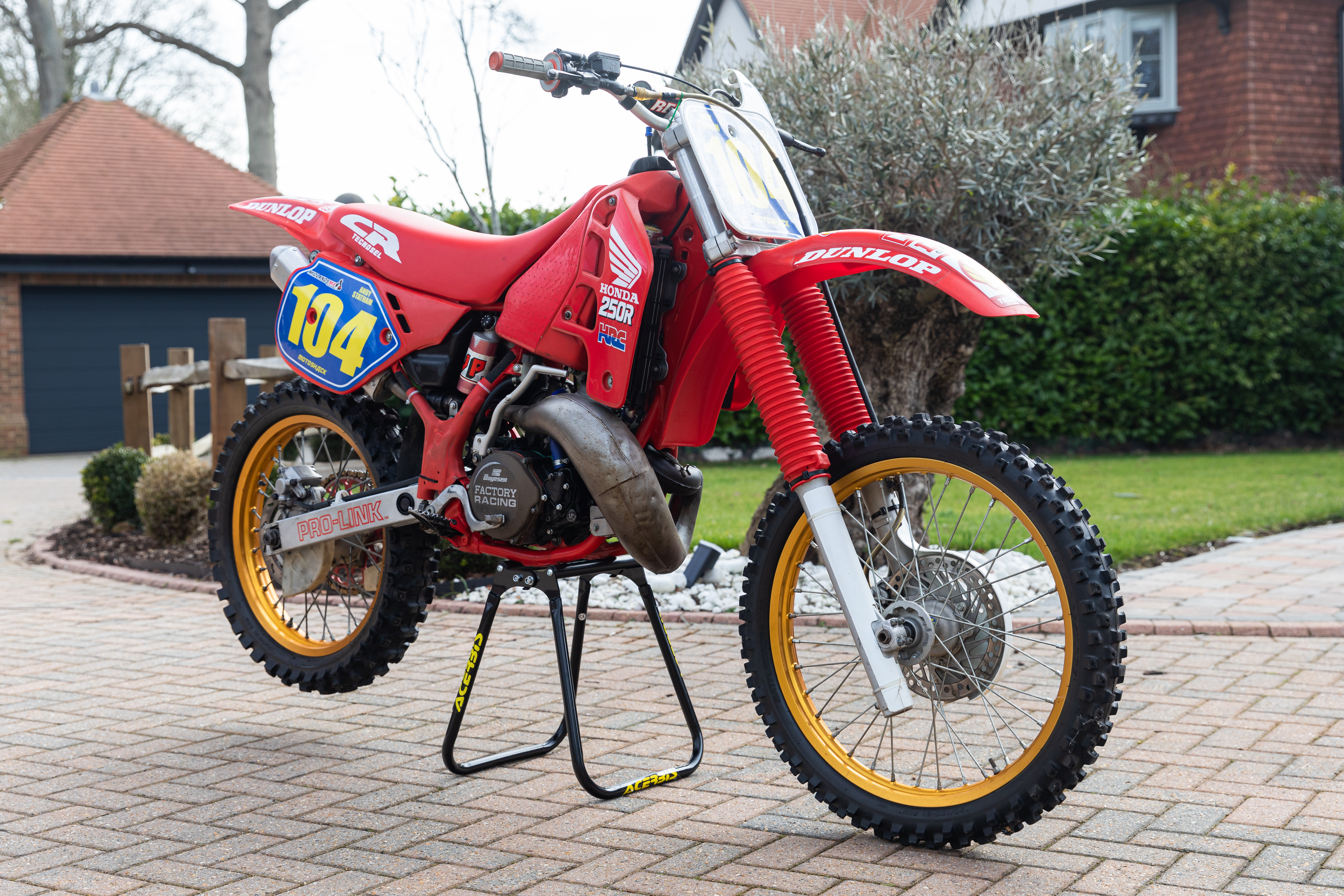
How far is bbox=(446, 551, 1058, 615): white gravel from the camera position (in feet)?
20.2

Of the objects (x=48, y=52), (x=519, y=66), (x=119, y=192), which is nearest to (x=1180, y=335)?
(x=519, y=66)

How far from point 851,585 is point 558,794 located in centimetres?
108

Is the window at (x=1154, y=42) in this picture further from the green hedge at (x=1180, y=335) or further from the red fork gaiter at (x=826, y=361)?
the red fork gaiter at (x=826, y=361)

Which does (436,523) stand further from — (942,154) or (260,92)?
(260,92)

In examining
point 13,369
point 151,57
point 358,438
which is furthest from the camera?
point 151,57

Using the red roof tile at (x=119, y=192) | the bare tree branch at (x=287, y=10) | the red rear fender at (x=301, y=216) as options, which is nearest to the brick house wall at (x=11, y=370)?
the red roof tile at (x=119, y=192)

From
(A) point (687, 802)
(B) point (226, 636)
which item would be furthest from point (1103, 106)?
(B) point (226, 636)

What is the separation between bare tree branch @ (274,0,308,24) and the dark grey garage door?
548 centimetres

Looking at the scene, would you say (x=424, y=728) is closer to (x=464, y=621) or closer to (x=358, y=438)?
(x=358, y=438)

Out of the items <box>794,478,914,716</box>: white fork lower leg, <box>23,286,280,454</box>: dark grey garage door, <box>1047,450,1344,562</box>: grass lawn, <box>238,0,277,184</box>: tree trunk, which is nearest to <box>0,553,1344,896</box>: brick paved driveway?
<box>794,478,914,716</box>: white fork lower leg

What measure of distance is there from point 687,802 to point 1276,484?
849 centimetres

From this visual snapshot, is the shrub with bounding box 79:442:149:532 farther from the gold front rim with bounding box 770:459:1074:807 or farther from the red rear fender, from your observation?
the gold front rim with bounding box 770:459:1074:807

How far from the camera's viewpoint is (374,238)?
3.97 meters

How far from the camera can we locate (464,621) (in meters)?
6.05
